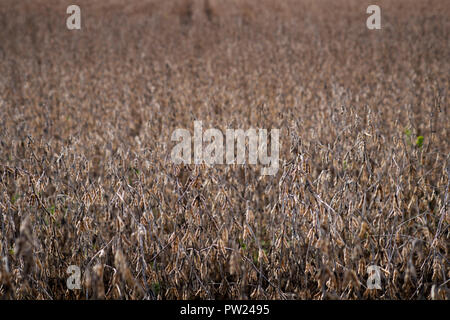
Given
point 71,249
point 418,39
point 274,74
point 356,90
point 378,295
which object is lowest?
point 378,295

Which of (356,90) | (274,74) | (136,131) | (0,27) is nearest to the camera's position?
(136,131)

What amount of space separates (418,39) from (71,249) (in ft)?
28.7

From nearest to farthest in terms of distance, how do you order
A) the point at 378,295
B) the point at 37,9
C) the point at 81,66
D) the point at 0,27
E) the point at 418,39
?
the point at 378,295 → the point at 81,66 → the point at 418,39 → the point at 0,27 → the point at 37,9

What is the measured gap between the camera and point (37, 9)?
11.7m

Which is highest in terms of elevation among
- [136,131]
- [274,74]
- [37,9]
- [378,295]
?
[37,9]

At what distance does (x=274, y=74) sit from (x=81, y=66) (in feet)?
13.5

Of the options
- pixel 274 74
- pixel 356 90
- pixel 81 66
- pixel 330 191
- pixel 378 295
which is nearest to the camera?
pixel 378 295

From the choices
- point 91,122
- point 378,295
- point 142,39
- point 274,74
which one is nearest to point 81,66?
point 142,39

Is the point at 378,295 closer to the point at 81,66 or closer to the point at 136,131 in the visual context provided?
the point at 136,131

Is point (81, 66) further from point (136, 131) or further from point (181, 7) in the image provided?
point (181, 7)

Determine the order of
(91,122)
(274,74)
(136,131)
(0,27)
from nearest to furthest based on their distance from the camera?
(91,122) < (136,131) < (274,74) < (0,27)
